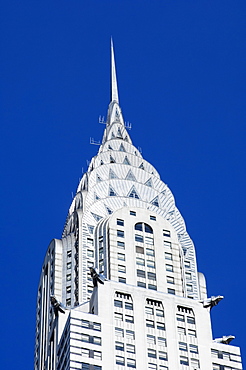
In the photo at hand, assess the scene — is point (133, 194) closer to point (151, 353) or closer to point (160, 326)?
point (160, 326)

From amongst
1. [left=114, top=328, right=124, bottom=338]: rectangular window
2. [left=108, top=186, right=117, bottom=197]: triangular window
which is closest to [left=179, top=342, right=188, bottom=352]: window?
[left=114, top=328, right=124, bottom=338]: rectangular window

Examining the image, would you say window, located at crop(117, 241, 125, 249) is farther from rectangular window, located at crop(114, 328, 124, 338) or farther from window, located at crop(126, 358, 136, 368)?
window, located at crop(126, 358, 136, 368)

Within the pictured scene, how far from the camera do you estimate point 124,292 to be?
17200cm

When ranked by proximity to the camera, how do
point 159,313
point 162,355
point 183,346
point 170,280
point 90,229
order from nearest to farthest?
point 162,355, point 183,346, point 159,313, point 170,280, point 90,229

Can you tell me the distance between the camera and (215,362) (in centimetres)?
16762

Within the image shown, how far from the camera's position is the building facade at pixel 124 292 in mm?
164250

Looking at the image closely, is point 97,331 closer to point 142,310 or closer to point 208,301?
point 142,310

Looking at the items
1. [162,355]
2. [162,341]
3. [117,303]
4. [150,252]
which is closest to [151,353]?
[162,355]

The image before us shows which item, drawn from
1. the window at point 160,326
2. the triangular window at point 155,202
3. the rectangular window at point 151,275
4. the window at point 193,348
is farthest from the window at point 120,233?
the window at point 193,348

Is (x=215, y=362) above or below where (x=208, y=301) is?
below

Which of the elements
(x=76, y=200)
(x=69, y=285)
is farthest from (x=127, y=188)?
(x=69, y=285)

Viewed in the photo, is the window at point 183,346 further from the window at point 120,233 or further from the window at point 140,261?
the window at point 120,233

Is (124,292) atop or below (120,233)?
below

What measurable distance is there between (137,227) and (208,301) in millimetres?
17660
